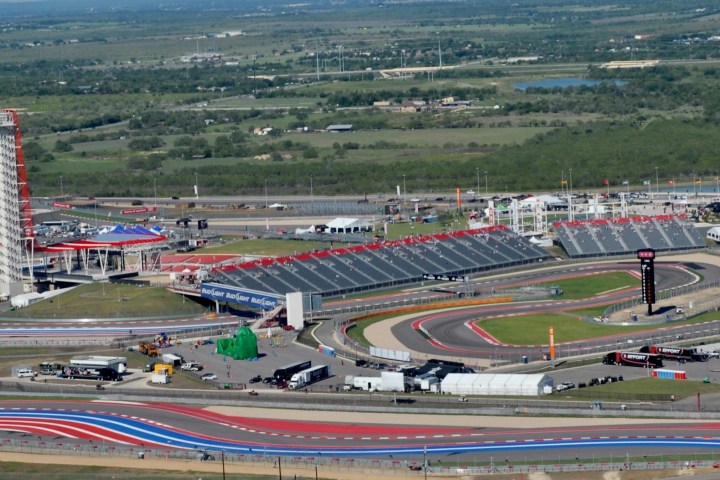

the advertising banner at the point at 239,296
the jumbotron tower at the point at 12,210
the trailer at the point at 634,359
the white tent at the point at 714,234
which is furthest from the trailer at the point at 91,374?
the white tent at the point at 714,234

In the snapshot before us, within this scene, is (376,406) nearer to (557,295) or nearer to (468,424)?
(468,424)

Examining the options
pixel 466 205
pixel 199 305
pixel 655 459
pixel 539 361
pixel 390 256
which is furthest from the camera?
pixel 466 205

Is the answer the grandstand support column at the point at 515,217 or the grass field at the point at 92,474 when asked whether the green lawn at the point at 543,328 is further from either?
the grass field at the point at 92,474

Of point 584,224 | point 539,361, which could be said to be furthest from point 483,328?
point 584,224

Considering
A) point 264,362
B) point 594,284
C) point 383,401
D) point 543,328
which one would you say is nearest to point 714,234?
point 594,284

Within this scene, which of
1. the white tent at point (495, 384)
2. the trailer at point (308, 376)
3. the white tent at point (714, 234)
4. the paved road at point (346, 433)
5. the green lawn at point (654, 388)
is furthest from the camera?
the white tent at point (714, 234)

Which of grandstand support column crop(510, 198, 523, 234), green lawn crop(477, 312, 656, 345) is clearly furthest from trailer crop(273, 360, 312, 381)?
grandstand support column crop(510, 198, 523, 234)
